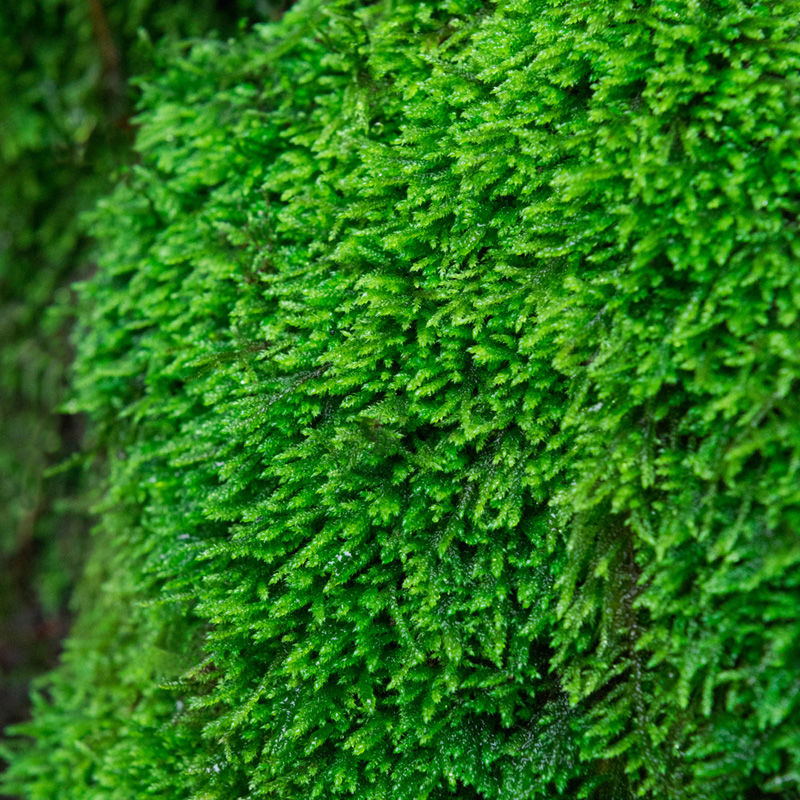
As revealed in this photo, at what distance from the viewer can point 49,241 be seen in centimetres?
270

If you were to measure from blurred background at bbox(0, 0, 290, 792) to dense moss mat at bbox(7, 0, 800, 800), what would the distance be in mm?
913

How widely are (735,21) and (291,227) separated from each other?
1039 millimetres

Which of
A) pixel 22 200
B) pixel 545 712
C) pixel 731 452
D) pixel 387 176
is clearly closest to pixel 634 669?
pixel 545 712

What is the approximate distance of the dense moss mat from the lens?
3.84 ft

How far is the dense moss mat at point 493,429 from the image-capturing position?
46.1 inches

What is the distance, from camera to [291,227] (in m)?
1.66

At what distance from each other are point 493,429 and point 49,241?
2.20 meters

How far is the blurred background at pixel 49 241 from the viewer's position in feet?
7.77

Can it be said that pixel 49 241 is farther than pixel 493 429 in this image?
Yes

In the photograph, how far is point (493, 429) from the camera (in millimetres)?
1420

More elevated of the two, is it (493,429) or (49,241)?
(49,241)

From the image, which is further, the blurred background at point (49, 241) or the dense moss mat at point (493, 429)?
the blurred background at point (49, 241)

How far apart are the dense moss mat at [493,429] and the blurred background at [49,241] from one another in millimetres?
913

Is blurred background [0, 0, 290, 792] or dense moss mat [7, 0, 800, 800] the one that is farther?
blurred background [0, 0, 290, 792]
